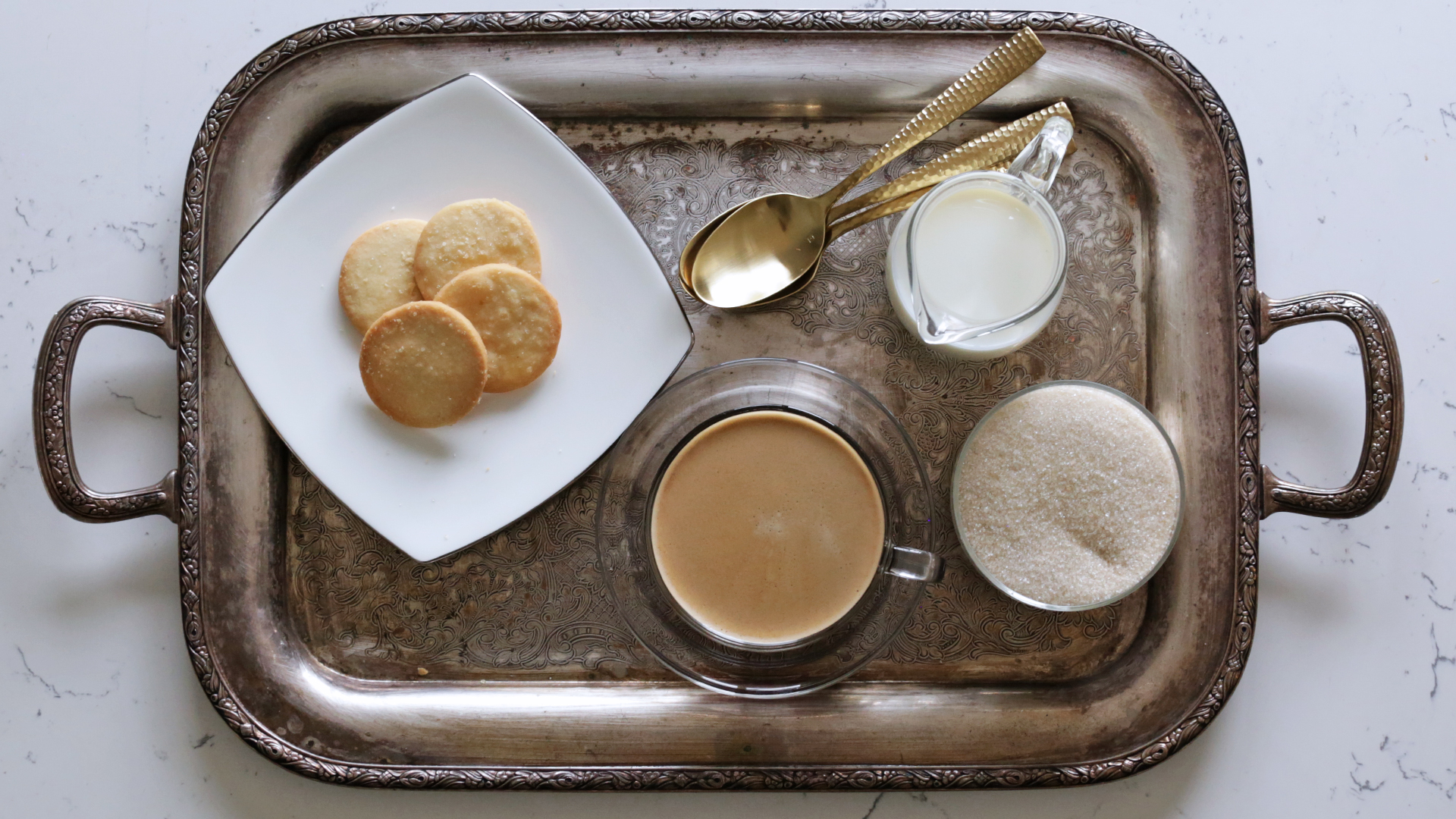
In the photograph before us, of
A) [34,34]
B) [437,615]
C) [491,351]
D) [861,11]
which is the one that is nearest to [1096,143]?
[861,11]

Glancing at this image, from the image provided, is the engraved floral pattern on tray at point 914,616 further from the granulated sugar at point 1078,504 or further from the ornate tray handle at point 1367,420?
the ornate tray handle at point 1367,420

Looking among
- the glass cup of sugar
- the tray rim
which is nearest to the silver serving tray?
the tray rim

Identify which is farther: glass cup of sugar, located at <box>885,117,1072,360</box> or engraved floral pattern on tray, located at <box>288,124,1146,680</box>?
engraved floral pattern on tray, located at <box>288,124,1146,680</box>

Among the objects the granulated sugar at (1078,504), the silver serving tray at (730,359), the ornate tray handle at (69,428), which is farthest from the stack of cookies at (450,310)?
the granulated sugar at (1078,504)

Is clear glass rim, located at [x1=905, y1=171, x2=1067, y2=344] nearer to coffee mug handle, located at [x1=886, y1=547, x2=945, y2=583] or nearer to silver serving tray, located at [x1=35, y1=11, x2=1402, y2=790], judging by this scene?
silver serving tray, located at [x1=35, y1=11, x2=1402, y2=790]

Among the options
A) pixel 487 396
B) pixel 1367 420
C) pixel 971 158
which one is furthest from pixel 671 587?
pixel 1367 420

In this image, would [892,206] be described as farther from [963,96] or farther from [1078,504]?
[1078,504]
